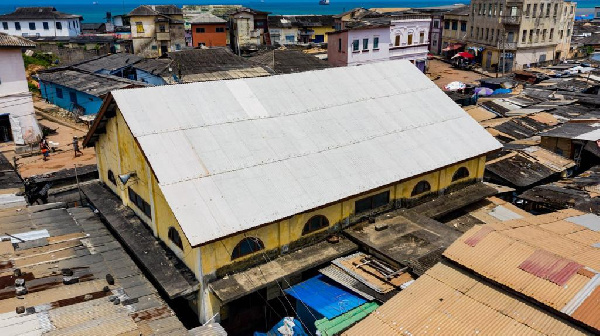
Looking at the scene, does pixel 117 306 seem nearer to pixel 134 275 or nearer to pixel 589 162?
pixel 134 275

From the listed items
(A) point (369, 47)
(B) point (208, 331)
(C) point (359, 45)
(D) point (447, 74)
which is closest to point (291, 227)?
(B) point (208, 331)

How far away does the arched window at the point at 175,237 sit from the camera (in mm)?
19700

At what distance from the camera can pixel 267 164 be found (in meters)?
21.1

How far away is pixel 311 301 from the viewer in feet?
60.3

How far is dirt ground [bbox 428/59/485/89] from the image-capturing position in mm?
74312

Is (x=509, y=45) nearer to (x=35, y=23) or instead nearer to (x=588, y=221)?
(x=588, y=221)

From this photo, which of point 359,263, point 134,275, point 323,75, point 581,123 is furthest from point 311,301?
point 581,123

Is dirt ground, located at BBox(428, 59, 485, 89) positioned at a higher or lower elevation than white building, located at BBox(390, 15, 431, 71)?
lower

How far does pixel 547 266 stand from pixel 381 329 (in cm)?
608

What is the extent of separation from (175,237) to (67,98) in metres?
43.6

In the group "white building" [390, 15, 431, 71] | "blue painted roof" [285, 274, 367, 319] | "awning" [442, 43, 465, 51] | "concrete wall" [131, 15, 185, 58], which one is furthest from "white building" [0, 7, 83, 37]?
"blue painted roof" [285, 274, 367, 319]

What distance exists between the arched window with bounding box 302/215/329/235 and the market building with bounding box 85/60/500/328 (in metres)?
0.06

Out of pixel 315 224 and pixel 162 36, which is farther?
pixel 162 36

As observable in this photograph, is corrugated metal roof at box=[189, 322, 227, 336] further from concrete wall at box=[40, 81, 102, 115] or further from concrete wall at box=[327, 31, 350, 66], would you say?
concrete wall at box=[327, 31, 350, 66]
